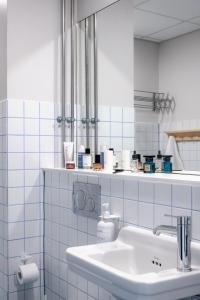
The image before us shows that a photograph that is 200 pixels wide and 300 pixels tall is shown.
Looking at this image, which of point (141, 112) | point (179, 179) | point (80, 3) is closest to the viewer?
point (179, 179)

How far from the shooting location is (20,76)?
2.41m

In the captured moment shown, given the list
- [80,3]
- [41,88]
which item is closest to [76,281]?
[41,88]

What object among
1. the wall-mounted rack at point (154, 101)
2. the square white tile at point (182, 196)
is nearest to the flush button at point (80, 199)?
the wall-mounted rack at point (154, 101)

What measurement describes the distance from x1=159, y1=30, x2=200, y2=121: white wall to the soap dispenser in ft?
1.83

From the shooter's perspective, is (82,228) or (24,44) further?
(24,44)

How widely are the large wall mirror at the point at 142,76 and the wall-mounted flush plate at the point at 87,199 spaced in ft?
0.97

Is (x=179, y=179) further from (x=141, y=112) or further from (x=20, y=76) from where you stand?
(x=20, y=76)

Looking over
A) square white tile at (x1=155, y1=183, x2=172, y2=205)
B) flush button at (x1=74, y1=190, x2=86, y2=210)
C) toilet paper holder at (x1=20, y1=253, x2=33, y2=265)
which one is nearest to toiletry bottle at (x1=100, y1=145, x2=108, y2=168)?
flush button at (x1=74, y1=190, x2=86, y2=210)

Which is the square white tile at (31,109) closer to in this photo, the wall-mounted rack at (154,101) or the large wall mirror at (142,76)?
the large wall mirror at (142,76)

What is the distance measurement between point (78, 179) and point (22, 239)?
614 millimetres

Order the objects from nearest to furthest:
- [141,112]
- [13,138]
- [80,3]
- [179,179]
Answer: [179,179]
[141,112]
[13,138]
[80,3]

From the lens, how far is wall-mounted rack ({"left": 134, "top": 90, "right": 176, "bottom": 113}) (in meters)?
1.86

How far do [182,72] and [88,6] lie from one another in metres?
1.02

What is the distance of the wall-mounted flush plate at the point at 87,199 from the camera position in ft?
6.50
